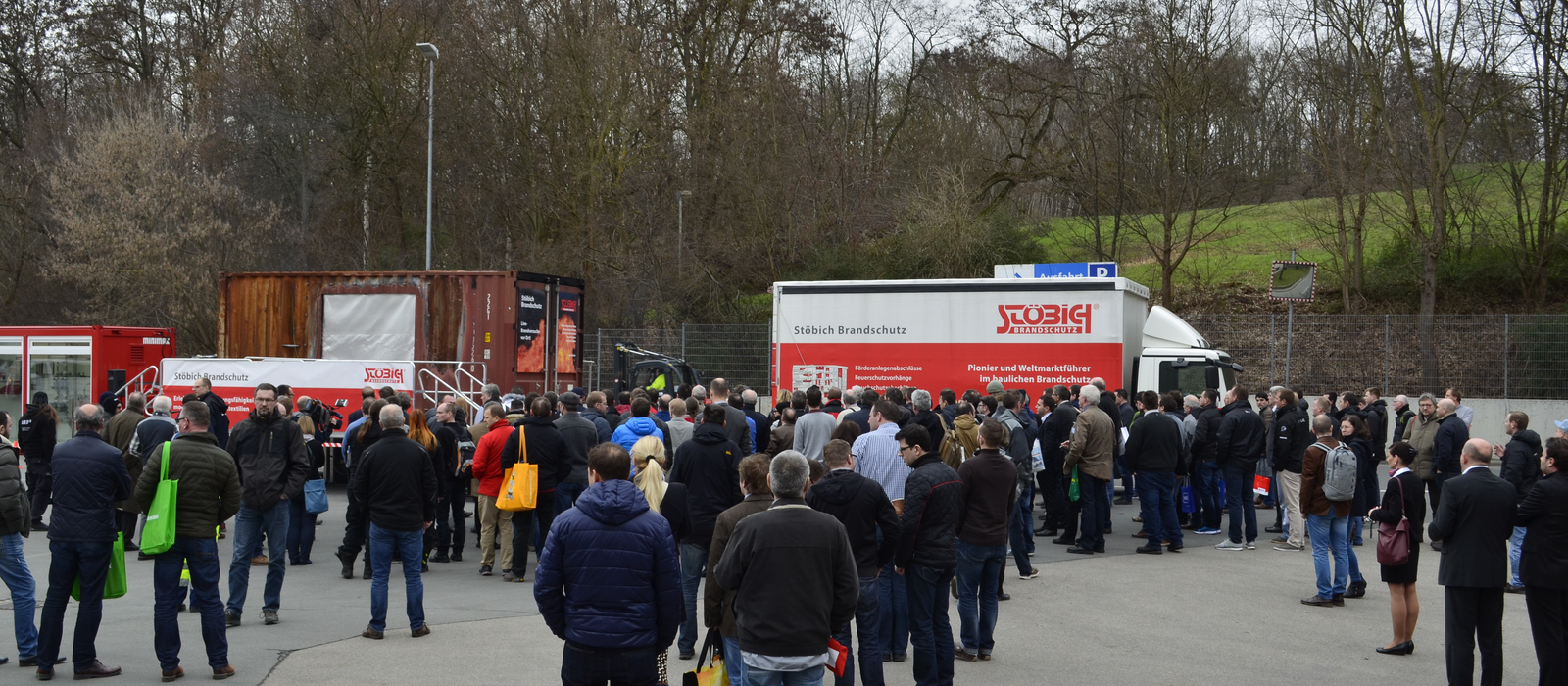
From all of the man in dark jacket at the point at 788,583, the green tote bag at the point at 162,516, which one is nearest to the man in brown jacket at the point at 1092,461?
the man in dark jacket at the point at 788,583

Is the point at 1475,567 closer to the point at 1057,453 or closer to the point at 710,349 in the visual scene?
the point at 1057,453

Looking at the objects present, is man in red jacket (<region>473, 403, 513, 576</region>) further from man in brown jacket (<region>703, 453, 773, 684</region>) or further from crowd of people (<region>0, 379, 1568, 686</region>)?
man in brown jacket (<region>703, 453, 773, 684</region>)

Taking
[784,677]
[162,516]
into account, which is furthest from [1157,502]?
[162,516]

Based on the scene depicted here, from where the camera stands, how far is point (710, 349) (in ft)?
80.3

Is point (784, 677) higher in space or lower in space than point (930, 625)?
higher

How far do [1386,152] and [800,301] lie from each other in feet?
49.9

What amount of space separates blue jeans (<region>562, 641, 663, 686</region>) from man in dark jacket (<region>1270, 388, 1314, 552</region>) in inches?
349

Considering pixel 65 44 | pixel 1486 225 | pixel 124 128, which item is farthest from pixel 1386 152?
pixel 65 44

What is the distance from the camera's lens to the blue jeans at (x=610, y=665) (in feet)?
16.0

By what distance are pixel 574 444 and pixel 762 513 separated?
19.0 feet

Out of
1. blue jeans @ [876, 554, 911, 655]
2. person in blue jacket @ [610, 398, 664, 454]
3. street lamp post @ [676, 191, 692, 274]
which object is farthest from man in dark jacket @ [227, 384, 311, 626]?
street lamp post @ [676, 191, 692, 274]

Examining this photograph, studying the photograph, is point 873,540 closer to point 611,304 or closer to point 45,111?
point 611,304

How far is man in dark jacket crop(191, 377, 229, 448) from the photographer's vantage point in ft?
42.0

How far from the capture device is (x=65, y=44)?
3566 cm
